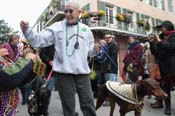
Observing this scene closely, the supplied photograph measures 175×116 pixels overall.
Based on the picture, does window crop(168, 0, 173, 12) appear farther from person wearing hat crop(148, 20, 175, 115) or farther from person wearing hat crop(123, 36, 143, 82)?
person wearing hat crop(148, 20, 175, 115)

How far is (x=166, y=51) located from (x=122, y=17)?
59.1ft

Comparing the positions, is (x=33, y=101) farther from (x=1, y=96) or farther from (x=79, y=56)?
(x=1, y=96)

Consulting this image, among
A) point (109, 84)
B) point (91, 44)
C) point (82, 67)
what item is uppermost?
point (91, 44)

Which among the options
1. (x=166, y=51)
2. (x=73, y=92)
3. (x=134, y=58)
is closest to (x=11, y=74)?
(x=73, y=92)

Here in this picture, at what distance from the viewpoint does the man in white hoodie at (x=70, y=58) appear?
163 inches

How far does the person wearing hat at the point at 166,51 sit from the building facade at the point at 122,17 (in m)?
17.5

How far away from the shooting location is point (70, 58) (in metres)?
4.14

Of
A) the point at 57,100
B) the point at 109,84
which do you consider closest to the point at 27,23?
the point at 109,84

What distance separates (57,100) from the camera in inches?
355

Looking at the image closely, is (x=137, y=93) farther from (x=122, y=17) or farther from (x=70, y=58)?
(x=122, y=17)

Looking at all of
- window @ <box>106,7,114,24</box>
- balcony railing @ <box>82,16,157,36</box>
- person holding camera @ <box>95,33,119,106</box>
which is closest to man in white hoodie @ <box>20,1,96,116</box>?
person holding camera @ <box>95,33,119,106</box>

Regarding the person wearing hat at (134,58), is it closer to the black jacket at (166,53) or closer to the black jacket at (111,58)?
the black jacket at (111,58)

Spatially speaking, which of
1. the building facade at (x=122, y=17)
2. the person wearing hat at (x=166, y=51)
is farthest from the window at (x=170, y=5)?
the person wearing hat at (x=166, y=51)

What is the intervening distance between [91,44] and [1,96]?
5.82ft
